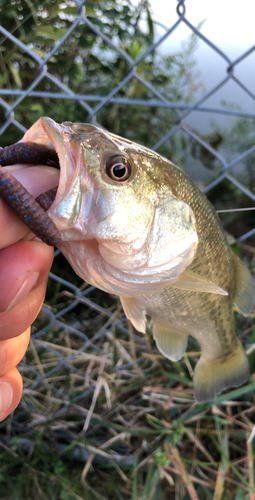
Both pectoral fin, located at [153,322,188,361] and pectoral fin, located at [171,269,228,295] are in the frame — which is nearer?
pectoral fin, located at [171,269,228,295]

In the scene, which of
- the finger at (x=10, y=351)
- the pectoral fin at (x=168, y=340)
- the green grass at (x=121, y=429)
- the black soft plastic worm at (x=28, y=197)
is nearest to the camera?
the black soft plastic worm at (x=28, y=197)

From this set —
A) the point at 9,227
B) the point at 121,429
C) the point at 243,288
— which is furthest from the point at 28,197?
the point at 121,429

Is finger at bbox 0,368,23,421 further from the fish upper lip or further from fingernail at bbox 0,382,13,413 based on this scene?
the fish upper lip

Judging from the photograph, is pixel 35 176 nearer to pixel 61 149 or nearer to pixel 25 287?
pixel 61 149

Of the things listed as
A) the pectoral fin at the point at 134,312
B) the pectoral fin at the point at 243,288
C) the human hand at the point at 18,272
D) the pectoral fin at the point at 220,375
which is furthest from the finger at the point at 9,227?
the pectoral fin at the point at 220,375

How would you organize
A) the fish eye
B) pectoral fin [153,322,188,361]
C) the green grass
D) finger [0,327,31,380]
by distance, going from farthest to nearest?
1. the green grass
2. pectoral fin [153,322,188,361]
3. finger [0,327,31,380]
4. the fish eye

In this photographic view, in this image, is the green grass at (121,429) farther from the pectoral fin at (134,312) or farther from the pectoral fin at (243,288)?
the pectoral fin at (134,312)

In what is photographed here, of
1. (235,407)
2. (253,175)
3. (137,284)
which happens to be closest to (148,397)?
(235,407)

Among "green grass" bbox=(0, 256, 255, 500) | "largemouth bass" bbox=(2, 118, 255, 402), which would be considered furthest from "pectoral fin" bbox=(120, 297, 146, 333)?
"green grass" bbox=(0, 256, 255, 500)
